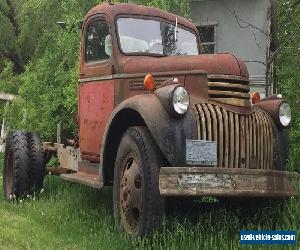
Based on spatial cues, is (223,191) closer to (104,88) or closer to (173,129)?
(173,129)

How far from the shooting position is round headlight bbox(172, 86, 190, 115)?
4.46 metres

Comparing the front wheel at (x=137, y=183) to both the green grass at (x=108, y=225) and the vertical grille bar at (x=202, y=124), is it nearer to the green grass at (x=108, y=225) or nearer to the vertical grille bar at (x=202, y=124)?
the green grass at (x=108, y=225)

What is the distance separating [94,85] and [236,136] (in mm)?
2098

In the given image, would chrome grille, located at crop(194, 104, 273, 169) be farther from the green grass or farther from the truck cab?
the green grass

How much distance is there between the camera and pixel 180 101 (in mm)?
4500

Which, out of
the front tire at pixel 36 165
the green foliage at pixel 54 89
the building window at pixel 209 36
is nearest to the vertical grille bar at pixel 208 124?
the front tire at pixel 36 165

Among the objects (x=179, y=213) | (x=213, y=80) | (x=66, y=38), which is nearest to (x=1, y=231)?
(x=179, y=213)

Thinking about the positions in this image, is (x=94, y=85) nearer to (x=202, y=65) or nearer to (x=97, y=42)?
(x=97, y=42)

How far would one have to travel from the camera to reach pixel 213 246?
4316 mm

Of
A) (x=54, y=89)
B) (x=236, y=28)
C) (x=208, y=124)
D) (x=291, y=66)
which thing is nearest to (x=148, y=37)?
(x=208, y=124)

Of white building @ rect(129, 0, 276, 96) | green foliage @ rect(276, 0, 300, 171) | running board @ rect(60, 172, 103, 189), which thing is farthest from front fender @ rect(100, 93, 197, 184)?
white building @ rect(129, 0, 276, 96)

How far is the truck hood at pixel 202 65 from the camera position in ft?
16.4

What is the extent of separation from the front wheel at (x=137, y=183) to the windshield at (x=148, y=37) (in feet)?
4.41

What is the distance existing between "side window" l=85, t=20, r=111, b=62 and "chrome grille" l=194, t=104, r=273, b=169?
172cm
